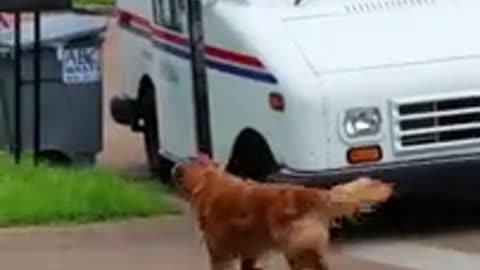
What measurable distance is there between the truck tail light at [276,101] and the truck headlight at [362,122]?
0.44 m

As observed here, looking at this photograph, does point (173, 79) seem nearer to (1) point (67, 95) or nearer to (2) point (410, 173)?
(1) point (67, 95)

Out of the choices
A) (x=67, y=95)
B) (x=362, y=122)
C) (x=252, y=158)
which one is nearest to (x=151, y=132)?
(x=67, y=95)

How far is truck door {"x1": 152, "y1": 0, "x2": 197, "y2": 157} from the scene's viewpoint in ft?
40.3

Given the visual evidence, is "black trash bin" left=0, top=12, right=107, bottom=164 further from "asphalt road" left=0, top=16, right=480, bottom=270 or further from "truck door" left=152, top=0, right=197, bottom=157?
"asphalt road" left=0, top=16, right=480, bottom=270

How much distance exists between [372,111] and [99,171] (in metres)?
2.91

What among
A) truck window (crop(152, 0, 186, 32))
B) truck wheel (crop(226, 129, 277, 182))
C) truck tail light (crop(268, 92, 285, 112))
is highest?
truck window (crop(152, 0, 186, 32))

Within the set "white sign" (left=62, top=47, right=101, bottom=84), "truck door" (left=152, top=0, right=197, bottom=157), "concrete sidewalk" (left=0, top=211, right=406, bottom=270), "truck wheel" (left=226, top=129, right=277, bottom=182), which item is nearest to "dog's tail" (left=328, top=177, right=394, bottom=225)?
"concrete sidewalk" (left=0, top=211, right=406, bottom=270)

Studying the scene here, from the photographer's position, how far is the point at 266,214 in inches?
322

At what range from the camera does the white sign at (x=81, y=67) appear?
14.0 meters

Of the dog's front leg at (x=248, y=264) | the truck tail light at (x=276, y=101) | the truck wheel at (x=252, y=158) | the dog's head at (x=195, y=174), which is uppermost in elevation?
the truck tail light at (x=276, y=101)

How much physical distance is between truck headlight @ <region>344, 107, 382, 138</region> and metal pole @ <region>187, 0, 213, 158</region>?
1.58 m

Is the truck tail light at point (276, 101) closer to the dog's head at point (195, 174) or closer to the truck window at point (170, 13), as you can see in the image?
the truck window at point (170, 13)

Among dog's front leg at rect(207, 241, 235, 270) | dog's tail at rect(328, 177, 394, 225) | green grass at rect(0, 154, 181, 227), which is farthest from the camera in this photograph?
green grass at rect(0, 154, 181, 227)

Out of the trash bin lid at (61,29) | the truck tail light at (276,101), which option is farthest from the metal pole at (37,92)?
the truck tail light at (276,101)
